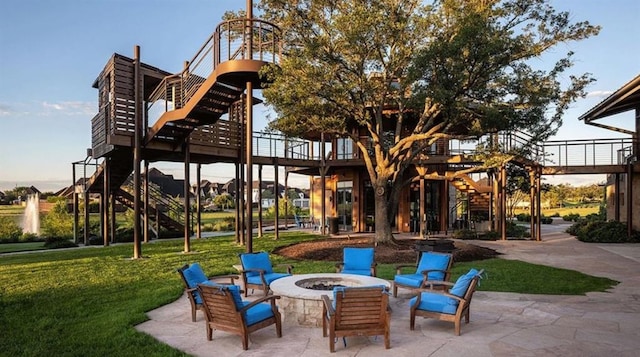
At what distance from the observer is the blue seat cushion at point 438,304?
5871mm

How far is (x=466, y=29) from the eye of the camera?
10.6 metres

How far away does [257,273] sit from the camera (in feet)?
26.4

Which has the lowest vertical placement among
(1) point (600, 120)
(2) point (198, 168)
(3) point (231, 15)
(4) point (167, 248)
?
(4) point (167, 248)

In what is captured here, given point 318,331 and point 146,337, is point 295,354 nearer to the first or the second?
point 318,331

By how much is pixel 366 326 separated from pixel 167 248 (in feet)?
39.8

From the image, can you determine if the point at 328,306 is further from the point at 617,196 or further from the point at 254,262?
the point at 617,196

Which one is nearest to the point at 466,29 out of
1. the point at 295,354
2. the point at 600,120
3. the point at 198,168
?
the point at 295,354

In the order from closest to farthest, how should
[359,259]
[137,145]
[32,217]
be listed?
[359,259]
[137,145]
[32,217]

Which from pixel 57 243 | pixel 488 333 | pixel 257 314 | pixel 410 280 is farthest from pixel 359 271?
pixel 57 243

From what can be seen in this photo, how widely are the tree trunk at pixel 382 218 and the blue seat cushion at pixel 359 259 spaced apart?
5.84 meters

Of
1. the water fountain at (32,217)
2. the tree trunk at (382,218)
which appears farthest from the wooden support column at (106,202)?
the tree trunk at (382,218)

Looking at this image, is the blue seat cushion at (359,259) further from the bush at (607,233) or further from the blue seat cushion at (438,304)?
the bush at (607,233)

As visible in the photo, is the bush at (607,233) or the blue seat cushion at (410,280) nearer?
the blue seat cushion at (410,280)

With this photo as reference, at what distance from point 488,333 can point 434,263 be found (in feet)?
7.54
